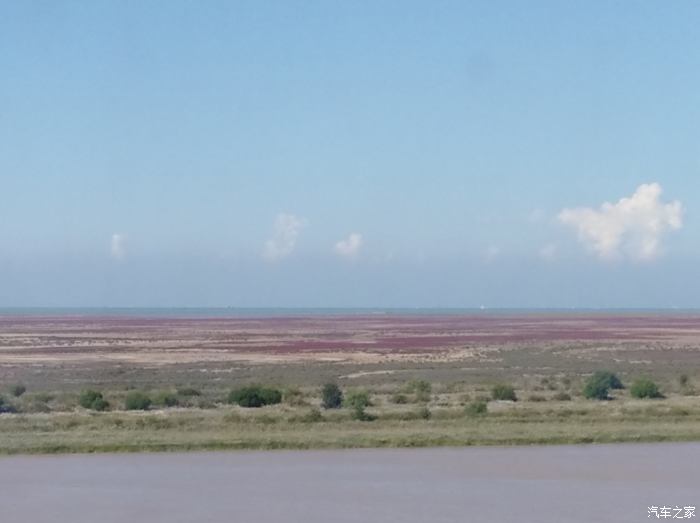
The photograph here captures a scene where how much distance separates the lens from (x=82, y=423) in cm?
2277

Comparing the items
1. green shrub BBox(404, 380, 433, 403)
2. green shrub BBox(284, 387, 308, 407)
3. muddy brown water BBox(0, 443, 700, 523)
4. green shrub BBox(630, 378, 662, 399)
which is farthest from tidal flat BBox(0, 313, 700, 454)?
muddy brown water BBox(0, 443, 700, 523)

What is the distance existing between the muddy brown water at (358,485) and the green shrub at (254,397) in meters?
8.41

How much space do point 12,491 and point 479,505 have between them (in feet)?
21.5

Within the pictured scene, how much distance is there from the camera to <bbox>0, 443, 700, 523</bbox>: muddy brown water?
13633 millimetres

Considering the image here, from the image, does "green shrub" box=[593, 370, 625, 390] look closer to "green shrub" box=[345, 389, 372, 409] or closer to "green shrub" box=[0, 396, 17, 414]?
"green shrub" box=[345, 389, 372, 409]

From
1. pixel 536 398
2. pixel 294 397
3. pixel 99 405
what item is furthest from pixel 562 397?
pixel 99 405

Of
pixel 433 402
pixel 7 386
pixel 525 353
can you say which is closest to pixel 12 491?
pixel 433 402

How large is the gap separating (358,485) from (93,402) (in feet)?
42.4

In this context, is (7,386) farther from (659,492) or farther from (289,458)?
(659,492)

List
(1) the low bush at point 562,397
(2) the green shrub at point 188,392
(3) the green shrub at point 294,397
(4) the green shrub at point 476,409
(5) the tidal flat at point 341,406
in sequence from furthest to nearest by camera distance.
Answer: (2) the green shrub at point 188,392 → (1) the low bush at point 562,397 → (3) the green shrub at point 294,397 → (4) the green shrub at point 476,409 → (5) the tidal flat at point 341,406

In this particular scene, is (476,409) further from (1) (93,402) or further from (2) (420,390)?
(1) (93,402)

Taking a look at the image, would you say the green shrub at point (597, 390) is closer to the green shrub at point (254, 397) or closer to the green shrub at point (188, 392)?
the green shrub at point (254, 397)

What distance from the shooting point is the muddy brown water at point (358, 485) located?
1363 cm

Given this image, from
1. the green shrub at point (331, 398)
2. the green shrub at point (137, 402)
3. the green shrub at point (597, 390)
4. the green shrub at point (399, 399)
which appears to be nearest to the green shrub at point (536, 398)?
the green shrub at point (597, 390)
